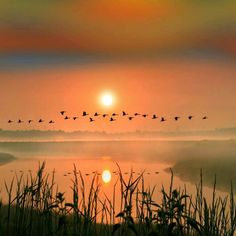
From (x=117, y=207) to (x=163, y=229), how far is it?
984 inches

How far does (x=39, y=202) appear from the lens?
10227 millimetres

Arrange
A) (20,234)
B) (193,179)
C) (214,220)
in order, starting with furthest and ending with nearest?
(193,179) → (20,234) → (214,220)

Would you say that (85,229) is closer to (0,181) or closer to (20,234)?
(20,234)

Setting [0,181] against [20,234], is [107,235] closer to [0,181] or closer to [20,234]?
[20,234]

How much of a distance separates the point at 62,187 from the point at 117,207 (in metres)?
13.0

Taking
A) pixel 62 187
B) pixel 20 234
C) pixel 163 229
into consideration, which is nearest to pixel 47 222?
pixel 20 234

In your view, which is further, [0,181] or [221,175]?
[221,175]

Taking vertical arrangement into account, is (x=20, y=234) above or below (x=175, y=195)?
below

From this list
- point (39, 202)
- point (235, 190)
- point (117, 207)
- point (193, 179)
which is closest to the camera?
point (39, 202)

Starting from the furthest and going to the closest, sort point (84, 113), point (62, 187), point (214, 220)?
point (62, 187) < point (84, 113) < point (214, 220)

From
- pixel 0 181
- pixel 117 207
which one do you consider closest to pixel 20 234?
pixel 117 207

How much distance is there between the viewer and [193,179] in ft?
210

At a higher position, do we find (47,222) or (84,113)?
(84,113)

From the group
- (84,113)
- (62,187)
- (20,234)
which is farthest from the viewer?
(62,187)
